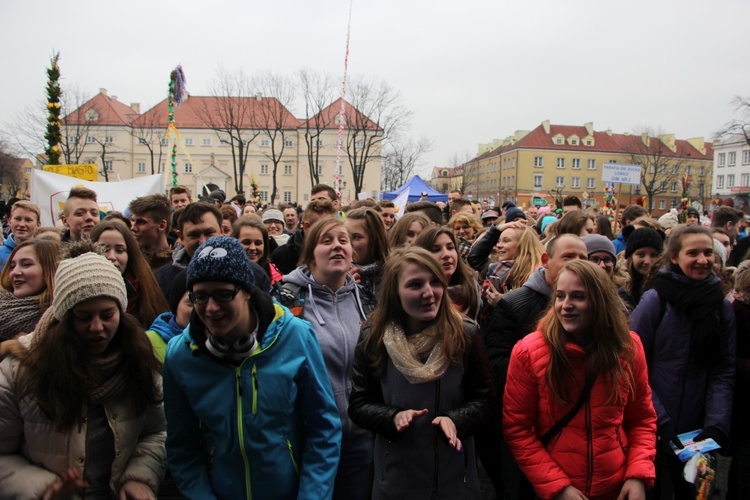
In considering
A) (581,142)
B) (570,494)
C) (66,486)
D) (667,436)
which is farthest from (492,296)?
(581,142)

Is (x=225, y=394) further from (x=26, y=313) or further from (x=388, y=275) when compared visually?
(x=26, y=313)

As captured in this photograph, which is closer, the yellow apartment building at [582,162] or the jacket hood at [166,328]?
the jacket hood at [166,328]

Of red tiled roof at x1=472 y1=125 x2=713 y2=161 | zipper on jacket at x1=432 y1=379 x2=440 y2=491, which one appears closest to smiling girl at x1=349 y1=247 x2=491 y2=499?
zipper on jacket at x1=432 y1=379 x2=440 y2=491

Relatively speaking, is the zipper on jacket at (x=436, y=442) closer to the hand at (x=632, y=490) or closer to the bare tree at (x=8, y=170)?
the hand at (x=632, y=490)

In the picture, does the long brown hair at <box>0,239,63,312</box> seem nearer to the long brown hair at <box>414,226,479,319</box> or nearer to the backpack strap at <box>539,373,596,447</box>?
the long brown hair at <box>414,226,479,319</box>

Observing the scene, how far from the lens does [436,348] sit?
269 cm

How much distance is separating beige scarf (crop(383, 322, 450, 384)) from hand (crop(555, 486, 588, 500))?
0.87 metres

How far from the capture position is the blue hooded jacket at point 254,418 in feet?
7.47

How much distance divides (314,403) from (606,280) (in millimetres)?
1675

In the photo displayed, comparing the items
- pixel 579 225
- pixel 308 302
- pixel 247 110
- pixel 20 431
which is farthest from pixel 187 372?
pixel 247 110

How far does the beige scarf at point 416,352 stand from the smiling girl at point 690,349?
1.73 metres

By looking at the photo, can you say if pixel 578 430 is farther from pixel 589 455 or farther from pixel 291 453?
pixel 291 453

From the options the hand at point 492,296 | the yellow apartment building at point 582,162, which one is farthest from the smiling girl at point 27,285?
the yellow apartment building at point 582,162

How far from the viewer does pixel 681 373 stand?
11.4ft
